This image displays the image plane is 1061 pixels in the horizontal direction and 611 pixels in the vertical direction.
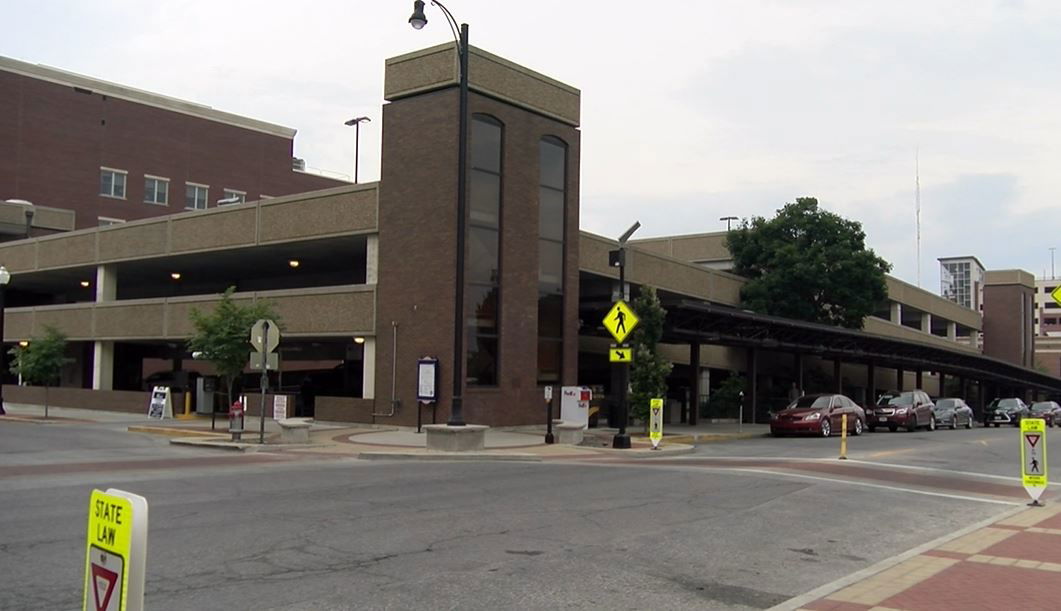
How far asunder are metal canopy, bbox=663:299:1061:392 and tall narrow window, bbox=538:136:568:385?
152 inches

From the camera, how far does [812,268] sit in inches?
1770

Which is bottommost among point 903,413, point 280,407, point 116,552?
point 903,413

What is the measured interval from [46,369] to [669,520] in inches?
1298

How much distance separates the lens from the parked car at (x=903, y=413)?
119ft

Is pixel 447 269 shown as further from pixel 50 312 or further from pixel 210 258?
pixel 50 312

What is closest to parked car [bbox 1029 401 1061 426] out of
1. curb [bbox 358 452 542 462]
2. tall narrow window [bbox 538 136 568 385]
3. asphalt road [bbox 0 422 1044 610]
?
tall narrow window [bbox 538 136 568 385]

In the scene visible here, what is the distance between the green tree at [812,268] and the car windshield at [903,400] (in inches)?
368

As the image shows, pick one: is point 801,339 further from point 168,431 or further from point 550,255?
point 168,431

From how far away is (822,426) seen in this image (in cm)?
3042

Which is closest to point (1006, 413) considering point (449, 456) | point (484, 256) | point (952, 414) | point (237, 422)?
point (952, 414)


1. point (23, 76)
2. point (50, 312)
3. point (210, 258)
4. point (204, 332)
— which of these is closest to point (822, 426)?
point (204, 332)

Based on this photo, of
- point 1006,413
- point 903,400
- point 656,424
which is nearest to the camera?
point 656,424

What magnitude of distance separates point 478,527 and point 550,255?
21814mm

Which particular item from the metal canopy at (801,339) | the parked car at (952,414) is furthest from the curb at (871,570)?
the parked car at (952,414)
